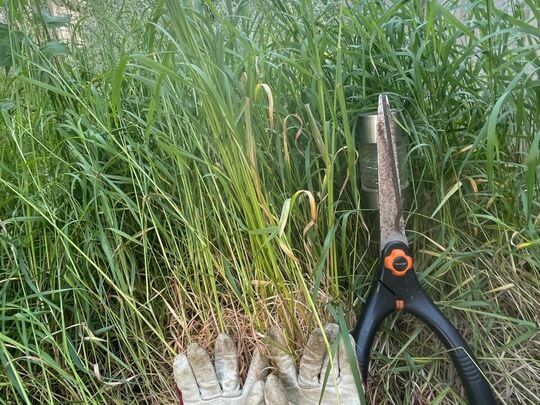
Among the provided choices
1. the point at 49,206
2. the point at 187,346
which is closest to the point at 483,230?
the point at 187,346

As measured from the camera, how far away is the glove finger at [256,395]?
0.88 m

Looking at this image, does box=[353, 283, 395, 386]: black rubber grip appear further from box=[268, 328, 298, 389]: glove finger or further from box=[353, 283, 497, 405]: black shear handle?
box=[268, 328, 298, 389]: glove finger

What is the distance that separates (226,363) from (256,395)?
0.08m

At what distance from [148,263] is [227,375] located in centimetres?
23

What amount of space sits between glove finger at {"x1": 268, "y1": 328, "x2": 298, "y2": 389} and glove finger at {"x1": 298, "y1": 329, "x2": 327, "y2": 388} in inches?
0.6

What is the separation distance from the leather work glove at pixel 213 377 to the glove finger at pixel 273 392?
0.13 ft

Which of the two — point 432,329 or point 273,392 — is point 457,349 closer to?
point 432,329

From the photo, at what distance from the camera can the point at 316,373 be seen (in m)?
0.90

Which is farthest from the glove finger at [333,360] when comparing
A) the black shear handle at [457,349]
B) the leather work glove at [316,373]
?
the black shear handle at [457,349]

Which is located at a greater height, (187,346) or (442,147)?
(442,147)

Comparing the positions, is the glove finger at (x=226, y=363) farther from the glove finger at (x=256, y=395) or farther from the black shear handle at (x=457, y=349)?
the black shear handle at (x=457, y=349)

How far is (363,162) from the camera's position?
0.97m

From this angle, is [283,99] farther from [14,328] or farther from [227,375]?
[14,328]

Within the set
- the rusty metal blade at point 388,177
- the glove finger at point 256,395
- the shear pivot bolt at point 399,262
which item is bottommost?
the glove finger at point 256,395
